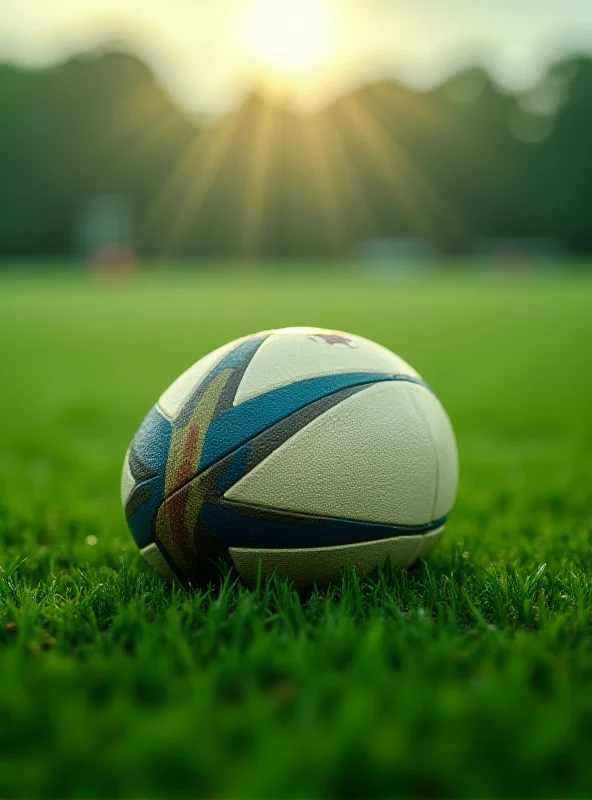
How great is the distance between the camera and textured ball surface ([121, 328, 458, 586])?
2451 millimetres

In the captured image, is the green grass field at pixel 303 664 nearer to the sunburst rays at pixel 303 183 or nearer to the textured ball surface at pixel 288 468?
the textured ball surface at pixel 288 468

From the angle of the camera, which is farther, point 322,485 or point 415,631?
point 322,485

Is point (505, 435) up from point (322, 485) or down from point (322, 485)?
down

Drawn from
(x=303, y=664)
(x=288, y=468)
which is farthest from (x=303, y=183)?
(x=303, y=664)

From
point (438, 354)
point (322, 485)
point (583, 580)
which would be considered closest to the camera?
point (322, 485)

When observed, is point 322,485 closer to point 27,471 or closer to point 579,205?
point 27,471

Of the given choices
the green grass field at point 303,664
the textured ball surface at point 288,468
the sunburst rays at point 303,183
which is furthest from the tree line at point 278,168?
the textured ball surface at point 288,468

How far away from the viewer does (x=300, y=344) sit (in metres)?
2.72

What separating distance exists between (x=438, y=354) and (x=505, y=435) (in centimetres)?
473

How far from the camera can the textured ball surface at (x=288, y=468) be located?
8.04ft

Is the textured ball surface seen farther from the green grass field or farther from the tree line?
the tree line

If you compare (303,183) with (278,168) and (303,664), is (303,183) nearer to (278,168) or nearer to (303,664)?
(278,168)

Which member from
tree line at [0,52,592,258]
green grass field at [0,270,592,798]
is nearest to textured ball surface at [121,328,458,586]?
green grass field at [0,270,592,798]

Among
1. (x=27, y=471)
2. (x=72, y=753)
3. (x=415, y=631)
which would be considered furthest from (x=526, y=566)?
(x=27, y=471)
